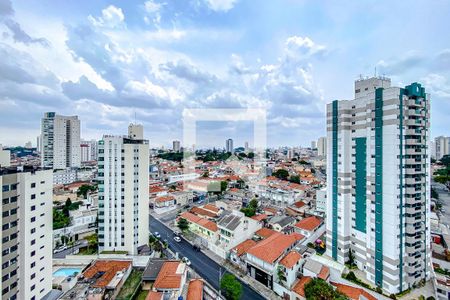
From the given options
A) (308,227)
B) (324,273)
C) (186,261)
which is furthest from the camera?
(308,227)

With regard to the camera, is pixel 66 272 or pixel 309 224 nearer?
pixel 66 272

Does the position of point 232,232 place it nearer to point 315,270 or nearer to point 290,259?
point 290,259

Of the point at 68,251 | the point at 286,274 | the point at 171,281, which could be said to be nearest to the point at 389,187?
the point at 286,274

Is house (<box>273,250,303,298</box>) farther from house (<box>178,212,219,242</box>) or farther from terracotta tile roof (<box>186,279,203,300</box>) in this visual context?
house (<box>178,212,219,242</box>)

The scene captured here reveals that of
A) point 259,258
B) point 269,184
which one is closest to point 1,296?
point 259,258

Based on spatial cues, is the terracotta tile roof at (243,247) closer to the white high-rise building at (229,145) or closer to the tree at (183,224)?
the tree at (183,224)

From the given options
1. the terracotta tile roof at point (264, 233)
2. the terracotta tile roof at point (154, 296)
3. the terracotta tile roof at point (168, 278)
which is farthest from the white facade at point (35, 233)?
the terracotta tile roof at point (264, 233)
